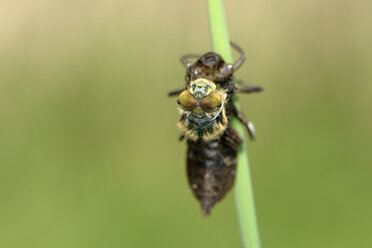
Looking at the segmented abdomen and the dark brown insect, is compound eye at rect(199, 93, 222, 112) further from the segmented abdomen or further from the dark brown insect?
the segmented abdomen

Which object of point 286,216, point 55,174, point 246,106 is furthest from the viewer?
point 246,106

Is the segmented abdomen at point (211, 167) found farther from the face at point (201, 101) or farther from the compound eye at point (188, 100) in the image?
the compound eye at point (188, 100)

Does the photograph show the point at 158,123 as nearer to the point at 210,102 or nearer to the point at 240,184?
the point at 210,102

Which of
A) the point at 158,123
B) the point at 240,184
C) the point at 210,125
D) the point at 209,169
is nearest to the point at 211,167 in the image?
the point at 209,169

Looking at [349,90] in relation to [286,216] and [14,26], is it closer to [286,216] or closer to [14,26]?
[286,216]

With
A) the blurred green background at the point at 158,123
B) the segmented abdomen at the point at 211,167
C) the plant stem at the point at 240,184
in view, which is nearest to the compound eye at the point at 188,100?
the plant stem at the point at 240,184

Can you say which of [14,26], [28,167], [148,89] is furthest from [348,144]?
[14,26]

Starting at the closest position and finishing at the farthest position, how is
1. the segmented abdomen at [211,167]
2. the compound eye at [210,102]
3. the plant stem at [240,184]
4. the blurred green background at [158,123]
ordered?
the plant stem at [240,184] → the compound eye at [210,102] → the segmented abdomen at [211,167] → the blurred green background at [158,123]
